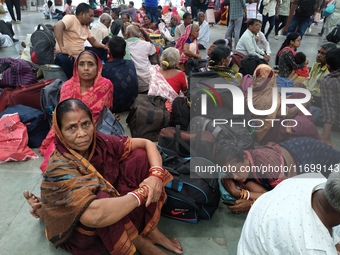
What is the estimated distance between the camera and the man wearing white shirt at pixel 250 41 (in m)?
4.78

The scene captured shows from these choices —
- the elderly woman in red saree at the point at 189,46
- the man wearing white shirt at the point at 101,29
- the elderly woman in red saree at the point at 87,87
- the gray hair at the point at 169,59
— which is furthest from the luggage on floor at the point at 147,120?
the man wearing white shirt at the point at 101,29

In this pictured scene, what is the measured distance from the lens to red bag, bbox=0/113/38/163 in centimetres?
250

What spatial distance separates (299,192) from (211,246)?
0.89 meters

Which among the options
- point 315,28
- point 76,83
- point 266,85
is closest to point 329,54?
point 266,85

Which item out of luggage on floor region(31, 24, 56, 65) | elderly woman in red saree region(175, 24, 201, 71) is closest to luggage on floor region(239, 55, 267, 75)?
elderly woman in red saree region(175, 24, 201, 71)

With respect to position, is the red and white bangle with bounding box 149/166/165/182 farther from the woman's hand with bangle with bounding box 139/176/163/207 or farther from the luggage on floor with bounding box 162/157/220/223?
the luggage on floor with bounding box 162/157/220/223

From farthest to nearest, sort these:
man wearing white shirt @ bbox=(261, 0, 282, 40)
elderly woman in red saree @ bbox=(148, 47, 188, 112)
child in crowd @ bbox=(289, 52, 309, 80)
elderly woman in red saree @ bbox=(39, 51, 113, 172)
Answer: man wearing white shirt @ bbox=(261, 0, 282, 40), child in crowd @ bbox=(289, 52, 309, 80), elderly woman in red saree @ bbox=(148, 47, 188, 112), elderly woman in red saree @ bbox=(39, 51, 113, 172)

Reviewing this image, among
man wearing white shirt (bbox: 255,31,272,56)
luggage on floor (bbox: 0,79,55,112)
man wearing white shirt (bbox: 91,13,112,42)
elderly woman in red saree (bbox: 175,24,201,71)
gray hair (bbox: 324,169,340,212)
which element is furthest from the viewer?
man wearing white shirt (bbox: 91,13,112,42)

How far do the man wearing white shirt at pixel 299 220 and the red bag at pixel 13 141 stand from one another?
2124 millimetres

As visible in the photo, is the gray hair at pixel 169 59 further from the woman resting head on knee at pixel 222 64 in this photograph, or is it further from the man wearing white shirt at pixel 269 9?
the man wearing white shirt at pixel 269 9

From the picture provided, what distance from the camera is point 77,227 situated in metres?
1.50

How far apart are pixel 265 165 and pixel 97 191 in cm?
115

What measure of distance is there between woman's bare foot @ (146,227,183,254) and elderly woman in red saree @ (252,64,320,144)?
1.45 m

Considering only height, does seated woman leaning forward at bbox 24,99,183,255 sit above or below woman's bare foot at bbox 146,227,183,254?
above
